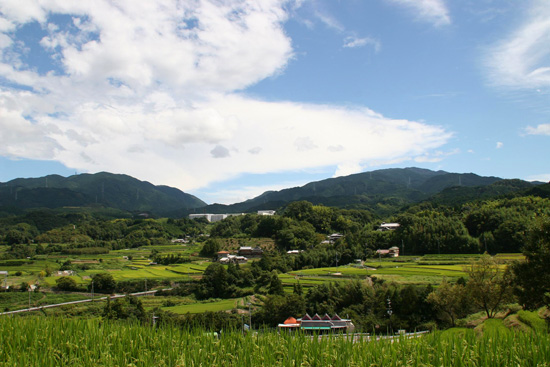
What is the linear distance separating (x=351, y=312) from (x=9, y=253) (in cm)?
6661

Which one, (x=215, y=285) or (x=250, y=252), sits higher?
(x=250, y=252)

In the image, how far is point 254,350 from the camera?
5.67 m

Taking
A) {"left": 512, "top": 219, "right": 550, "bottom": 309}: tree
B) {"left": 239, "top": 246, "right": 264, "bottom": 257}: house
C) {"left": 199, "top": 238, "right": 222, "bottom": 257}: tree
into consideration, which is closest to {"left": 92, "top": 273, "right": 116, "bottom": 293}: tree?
{"left": 199, "top": 238, "right": 222, "bottom": 257}: tree

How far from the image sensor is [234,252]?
71.1 m

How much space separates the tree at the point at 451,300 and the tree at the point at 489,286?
0.95 m

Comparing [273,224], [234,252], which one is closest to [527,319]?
[234,252]

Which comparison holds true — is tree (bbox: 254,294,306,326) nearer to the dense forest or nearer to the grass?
the dense forest

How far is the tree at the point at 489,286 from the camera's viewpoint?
59.1 ft

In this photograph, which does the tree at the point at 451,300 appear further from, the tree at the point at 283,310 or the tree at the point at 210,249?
the tree at the point at 210,249

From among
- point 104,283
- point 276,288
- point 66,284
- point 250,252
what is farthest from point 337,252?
point 66,284

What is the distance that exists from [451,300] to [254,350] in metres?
18.9

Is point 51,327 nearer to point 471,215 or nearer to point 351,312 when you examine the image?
point 351,312

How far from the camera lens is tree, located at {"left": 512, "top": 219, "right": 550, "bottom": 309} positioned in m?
14.6

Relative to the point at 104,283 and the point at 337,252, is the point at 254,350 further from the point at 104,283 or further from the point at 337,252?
the point at 337,252
